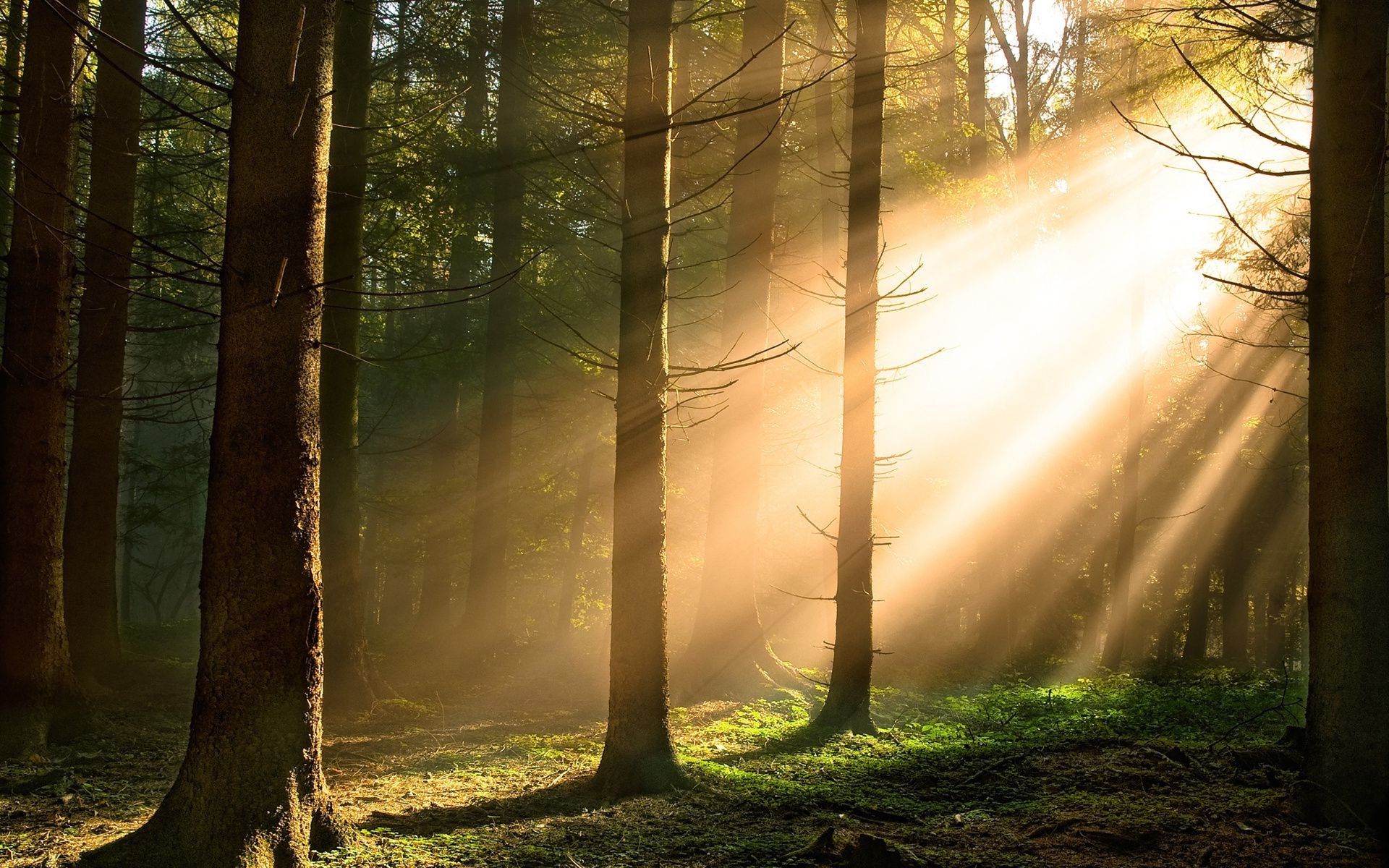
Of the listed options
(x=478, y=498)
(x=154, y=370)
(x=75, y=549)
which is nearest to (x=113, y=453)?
(x=75, y=549)

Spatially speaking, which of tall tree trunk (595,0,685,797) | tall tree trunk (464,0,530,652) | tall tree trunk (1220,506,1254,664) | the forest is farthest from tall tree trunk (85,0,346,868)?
tall tree trunk (1220,506,1254,664)

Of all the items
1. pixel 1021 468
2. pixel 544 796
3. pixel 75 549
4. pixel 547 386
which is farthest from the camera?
pixel 1021 468

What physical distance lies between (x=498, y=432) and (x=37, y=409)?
8710 mm

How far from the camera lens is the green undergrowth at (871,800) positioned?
5.24 metres

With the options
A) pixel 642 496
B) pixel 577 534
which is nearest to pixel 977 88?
pixel 577 534

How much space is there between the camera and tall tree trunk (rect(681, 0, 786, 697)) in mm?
12195

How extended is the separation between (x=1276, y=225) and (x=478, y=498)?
42.4 feet

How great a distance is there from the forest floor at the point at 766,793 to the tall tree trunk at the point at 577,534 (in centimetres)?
899

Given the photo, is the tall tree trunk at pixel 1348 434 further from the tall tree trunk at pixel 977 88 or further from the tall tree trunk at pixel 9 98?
the tall tree trunk at pixel 977 88

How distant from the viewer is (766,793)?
690 cm

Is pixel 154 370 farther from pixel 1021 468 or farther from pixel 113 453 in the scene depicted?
pixel 1021 468

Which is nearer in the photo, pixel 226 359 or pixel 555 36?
pixel 226 359

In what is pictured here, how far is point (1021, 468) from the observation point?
1962cm

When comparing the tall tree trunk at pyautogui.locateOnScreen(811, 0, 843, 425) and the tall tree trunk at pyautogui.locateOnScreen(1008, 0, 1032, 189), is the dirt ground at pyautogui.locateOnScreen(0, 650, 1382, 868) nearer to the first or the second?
the tall tree trunk at pyautogui.locateOnScreen(811, 0, 843, 425)
